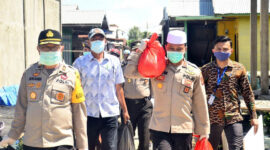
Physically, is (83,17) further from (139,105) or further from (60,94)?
(60,94)

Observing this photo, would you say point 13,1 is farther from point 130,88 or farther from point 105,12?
point 105,12

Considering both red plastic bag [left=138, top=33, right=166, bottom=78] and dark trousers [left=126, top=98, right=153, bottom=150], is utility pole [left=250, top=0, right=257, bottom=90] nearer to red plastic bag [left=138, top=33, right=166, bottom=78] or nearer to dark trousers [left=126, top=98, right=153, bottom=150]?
dark trousers [left=126, top=98, right=153, bottom=150]

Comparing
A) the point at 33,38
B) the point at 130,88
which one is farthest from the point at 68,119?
the point at 33,38

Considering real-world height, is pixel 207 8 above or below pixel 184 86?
above

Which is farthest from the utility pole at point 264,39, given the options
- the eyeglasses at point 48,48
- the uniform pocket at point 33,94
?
the uniform pocket at point 33,94

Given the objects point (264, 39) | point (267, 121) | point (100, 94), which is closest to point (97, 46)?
point (100, 94)

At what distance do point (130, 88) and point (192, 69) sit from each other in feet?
8.12

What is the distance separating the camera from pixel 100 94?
4719mm

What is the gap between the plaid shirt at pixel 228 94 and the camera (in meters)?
4.65

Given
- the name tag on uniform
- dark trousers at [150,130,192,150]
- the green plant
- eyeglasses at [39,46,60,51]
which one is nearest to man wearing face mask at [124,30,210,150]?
dark trousers at [150,130,192,150]

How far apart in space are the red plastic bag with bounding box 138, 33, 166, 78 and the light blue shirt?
0.91m

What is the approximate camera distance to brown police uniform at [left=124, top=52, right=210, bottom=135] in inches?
155

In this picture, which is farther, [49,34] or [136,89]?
[136,89]

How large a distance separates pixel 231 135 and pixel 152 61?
158cm
